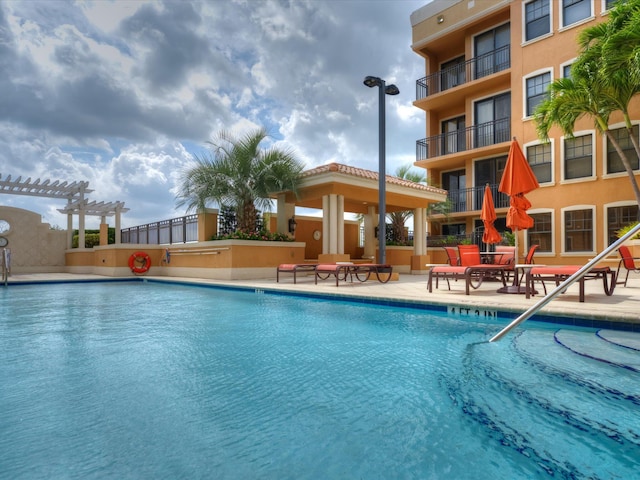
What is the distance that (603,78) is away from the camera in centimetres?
1202

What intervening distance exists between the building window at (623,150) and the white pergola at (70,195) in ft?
78.4

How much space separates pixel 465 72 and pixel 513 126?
5021 millimetres

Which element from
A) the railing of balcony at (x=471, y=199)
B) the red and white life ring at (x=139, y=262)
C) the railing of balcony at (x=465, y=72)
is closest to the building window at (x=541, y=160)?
the railing of balcony at (x=471, y=199)

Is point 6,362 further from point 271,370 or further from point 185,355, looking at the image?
point 271,370

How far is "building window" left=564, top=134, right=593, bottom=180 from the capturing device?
1542 centimetres

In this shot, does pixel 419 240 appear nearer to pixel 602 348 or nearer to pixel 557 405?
pixel 602 348

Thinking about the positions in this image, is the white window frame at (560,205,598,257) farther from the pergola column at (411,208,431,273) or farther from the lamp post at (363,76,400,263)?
the lamp post at (363,76,400,263)

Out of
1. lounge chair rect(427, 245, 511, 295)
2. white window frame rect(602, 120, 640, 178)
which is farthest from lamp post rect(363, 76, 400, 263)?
white window frame rect(602, 120, 640, 178)

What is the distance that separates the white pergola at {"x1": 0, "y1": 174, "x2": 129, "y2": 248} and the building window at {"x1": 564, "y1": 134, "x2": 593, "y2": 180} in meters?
22.7

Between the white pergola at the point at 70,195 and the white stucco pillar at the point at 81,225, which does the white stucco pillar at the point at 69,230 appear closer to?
the white pergola at the point at 70,195

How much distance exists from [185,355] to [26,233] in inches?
872

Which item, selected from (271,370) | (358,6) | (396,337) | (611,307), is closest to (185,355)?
(271,370)

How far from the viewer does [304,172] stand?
14469mm

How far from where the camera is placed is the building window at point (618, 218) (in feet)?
46.9
